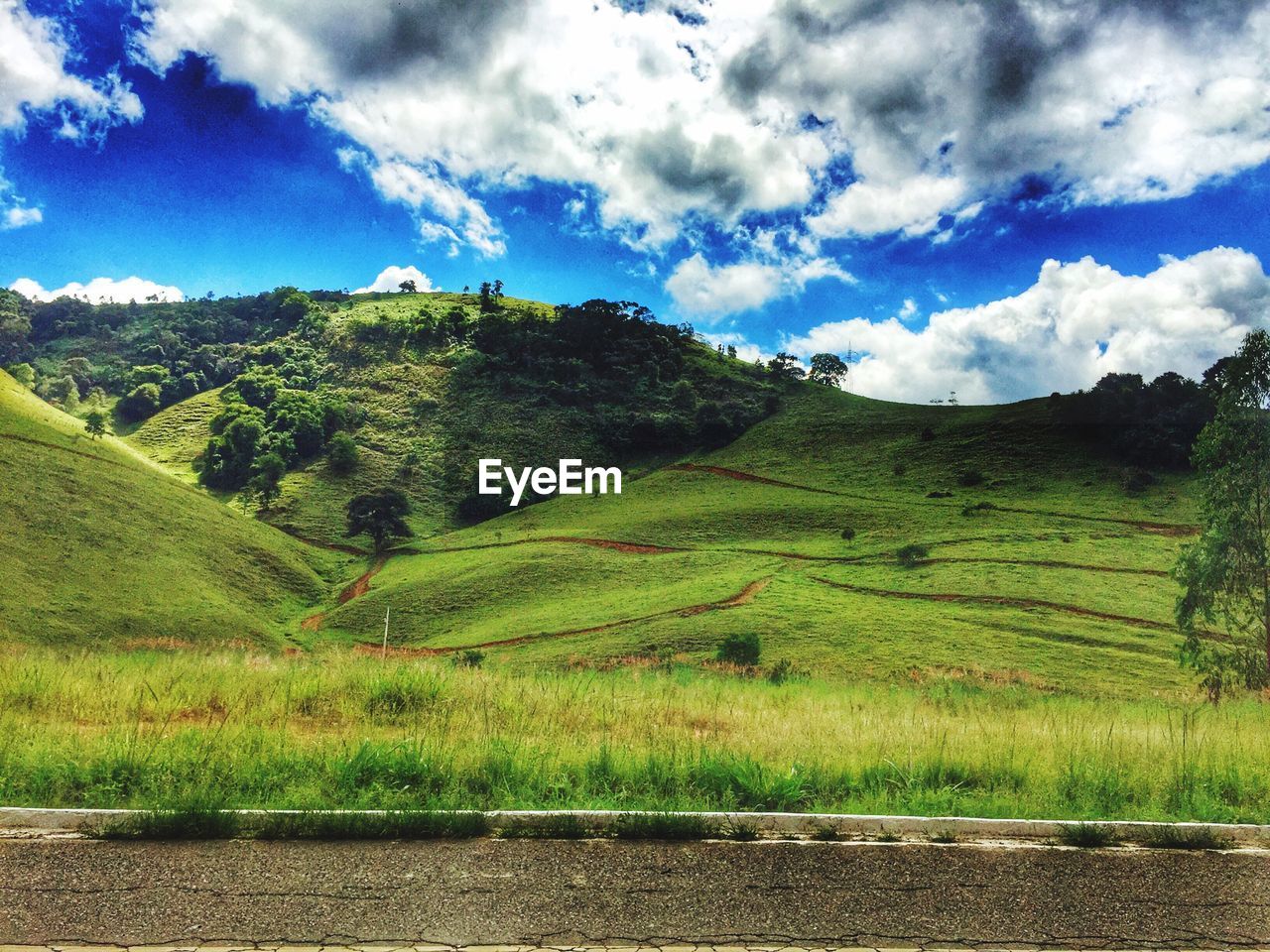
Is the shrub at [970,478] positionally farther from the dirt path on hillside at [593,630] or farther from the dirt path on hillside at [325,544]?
the dirt path on hillside at [325,544]

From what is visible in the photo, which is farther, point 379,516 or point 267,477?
point 267,477

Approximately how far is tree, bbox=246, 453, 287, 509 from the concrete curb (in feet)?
376

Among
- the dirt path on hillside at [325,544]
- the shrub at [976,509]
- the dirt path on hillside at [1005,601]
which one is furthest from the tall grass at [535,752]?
the dirt path on hillside at [325,544]

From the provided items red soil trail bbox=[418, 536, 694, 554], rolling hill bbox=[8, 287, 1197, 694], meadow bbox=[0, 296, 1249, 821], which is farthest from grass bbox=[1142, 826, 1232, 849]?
red soil trail bbox=[418, 536, 694, 554]

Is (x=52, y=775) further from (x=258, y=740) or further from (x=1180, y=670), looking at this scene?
(x=1180, y=670)

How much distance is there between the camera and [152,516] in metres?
73.8

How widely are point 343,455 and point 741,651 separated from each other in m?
107

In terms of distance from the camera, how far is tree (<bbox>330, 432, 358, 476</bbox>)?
5118 inches

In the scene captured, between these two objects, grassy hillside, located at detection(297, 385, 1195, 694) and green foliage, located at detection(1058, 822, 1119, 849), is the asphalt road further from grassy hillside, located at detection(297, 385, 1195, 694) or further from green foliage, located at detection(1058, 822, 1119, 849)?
grassy hillside, located at detection(297, 385, 1195, 694)

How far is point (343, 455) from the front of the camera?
131500 millimetres

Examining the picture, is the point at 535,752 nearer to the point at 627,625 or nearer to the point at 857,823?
the point at 857,823

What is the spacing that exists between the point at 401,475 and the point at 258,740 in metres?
124

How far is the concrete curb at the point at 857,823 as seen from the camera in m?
6.36

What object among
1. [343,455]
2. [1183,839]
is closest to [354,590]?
[343,455]
